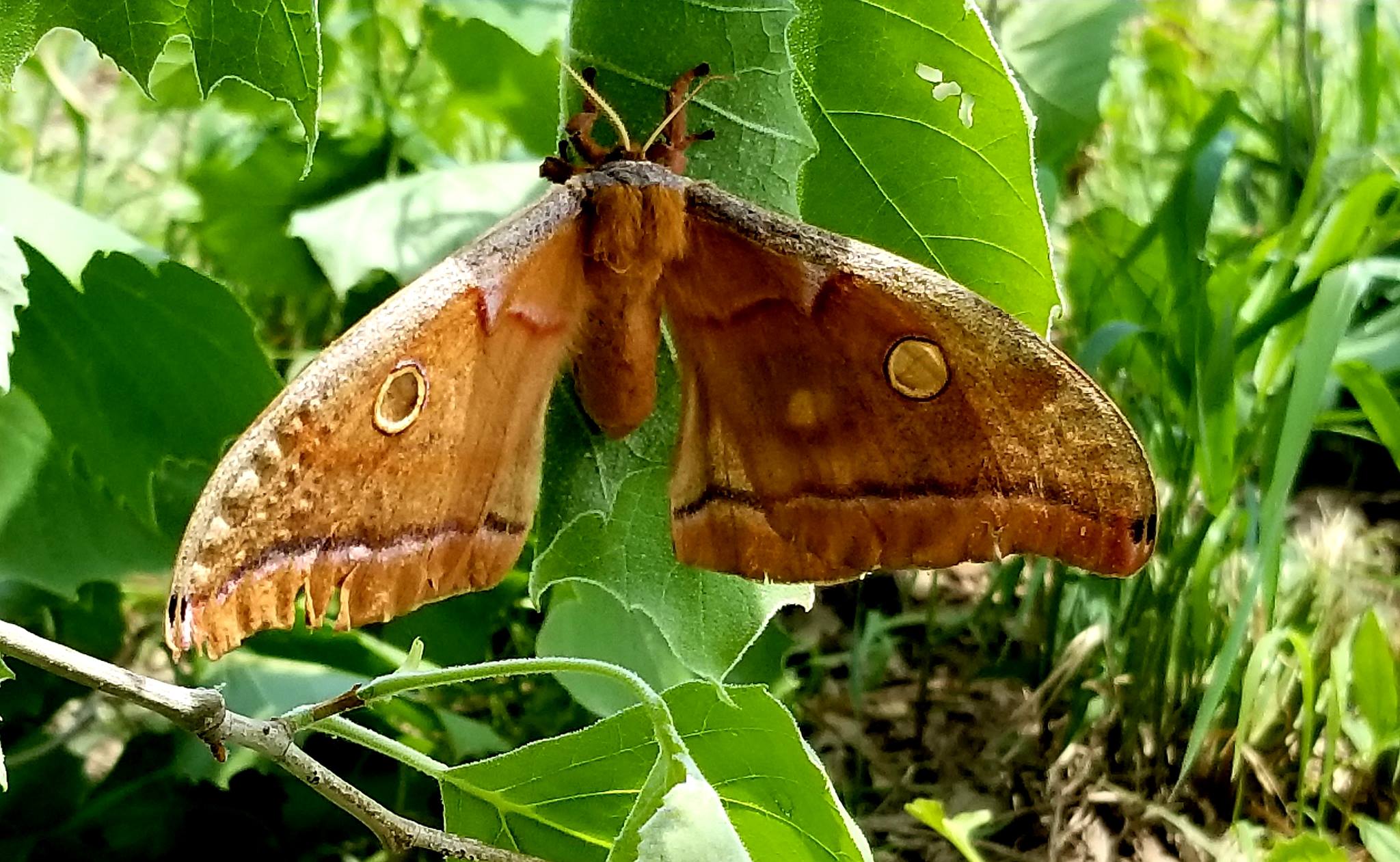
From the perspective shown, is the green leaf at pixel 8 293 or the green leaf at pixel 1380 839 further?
the green leaf at pixel 1380 839

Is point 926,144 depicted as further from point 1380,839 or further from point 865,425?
point 1380,839

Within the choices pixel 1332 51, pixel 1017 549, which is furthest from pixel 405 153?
pixel 1332 51

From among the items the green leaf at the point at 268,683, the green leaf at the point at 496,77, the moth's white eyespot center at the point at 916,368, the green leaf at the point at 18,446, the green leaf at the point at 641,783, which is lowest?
the green leaf at the point at 268,683

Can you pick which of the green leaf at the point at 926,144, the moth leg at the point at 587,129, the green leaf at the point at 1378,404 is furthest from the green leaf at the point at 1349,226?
the moth leg at the point at 587,129

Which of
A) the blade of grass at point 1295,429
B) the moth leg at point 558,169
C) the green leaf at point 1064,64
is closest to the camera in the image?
the moth leg at point 558,169

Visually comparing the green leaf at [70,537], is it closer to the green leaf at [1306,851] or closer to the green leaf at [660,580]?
the green leaf at [660,580]

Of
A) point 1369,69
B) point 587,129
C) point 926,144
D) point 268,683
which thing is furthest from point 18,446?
point 1369,69

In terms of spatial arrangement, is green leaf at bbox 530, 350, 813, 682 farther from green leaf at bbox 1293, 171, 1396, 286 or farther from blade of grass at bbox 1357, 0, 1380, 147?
blade of grass at bbox 1357, 0, 1380, 147
